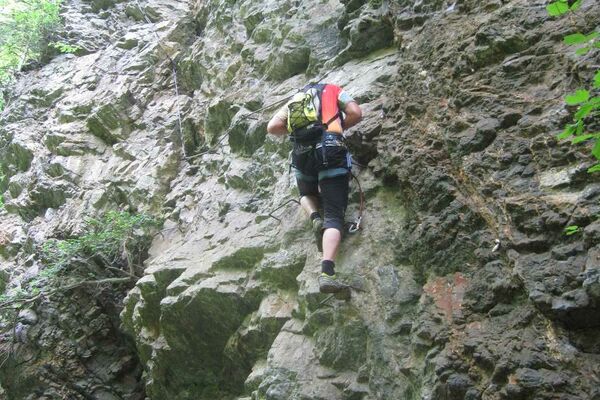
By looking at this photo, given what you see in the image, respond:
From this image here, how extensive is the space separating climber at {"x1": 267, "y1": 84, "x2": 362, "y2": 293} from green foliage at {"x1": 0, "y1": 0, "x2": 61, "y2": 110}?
1483 cm

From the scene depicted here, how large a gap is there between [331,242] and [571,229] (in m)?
2.29

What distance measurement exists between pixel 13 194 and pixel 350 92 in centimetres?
1177

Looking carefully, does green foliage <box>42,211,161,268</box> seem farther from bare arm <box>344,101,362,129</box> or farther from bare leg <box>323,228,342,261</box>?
bare leg <box>323,228,342,261</box>

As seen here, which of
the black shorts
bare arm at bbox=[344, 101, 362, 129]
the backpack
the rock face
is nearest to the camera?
the rock face

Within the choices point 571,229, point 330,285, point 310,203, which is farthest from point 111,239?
point 571,229

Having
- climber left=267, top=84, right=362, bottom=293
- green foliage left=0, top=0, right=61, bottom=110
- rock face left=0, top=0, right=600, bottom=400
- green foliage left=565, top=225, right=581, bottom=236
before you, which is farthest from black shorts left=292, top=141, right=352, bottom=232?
green foliage left=0, top=0, right=61, bottom=110

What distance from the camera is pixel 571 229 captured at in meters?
2.94

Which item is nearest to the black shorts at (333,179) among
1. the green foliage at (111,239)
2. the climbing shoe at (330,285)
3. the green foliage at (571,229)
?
the climbing shoe at (330,285)

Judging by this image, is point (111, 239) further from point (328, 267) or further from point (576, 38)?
point (576, 38)

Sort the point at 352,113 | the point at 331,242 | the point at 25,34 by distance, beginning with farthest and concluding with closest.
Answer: the point at 25,34
the point at 352,113
the point at 331,242

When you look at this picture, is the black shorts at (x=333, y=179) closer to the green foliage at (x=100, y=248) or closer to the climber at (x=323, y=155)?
the climber at (x=323, y=155)

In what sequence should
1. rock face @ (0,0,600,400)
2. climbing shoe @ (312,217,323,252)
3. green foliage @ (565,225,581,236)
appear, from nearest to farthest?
green foliage @ (565,225,581,236) < rock face @ (0,0,600,400) < climbing shoe @ (312,217,323,252)

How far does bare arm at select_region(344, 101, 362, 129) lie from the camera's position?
5.38 metres

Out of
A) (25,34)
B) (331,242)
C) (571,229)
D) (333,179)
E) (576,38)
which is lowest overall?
(331,242)
